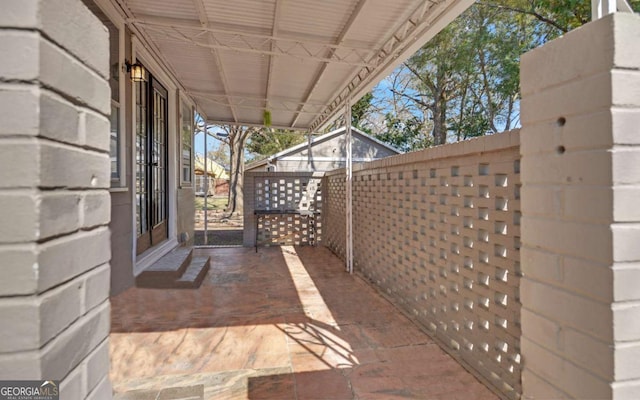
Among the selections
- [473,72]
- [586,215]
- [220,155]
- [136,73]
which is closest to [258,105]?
[136,73]

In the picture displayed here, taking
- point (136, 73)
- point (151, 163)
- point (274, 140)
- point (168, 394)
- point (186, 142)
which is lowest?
point (168, 394)

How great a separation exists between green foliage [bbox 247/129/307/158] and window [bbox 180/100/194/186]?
10.7m

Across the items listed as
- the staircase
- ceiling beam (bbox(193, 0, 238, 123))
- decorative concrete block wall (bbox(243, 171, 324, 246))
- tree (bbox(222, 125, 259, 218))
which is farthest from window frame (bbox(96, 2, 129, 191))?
tree (bbox(222, 125, 259, 218))

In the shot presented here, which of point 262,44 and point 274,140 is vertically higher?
point 274,140

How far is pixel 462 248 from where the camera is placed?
260 centimetres

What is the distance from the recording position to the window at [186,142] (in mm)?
6605

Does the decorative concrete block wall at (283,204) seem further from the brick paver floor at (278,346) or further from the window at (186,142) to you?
the brick paver floor at (278,346)

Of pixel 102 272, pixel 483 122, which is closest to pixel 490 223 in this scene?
pixel 102 272

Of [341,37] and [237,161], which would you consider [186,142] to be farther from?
[237,161]

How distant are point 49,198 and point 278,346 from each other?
250 cm

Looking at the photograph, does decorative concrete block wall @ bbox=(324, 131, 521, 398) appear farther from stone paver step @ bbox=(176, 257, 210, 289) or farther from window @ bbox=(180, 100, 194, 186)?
window @ bbox=(180, 100, 194, 186)

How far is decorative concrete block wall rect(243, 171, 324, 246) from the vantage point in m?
8.05

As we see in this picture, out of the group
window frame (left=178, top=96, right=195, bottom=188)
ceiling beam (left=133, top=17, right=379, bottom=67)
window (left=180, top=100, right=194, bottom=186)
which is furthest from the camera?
window (left=180, top=100, right=194, bottom=186)

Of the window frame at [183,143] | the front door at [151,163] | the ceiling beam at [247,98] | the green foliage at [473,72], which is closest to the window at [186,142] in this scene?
the window frame at [183,143]
